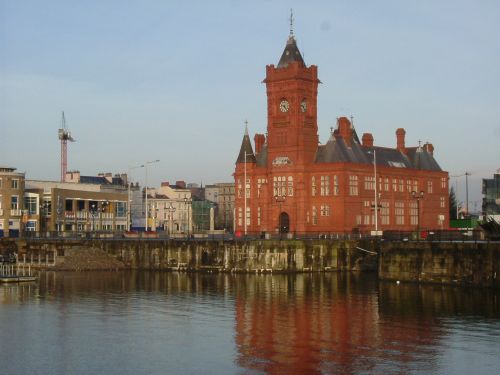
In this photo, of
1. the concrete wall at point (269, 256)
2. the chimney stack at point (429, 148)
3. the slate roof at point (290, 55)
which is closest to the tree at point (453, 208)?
the chimney stack at point (429, 148)

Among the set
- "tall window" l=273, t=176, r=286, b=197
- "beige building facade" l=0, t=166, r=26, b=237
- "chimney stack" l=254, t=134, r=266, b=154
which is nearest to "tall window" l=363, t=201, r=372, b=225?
"tall window" l=273, t=176, r=286, b=197

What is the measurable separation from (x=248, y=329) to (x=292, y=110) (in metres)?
71.6

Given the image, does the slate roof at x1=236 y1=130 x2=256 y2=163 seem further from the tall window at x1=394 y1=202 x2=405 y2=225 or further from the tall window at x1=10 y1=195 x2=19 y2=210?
the tall window at x1=10 y1=195 x2=19 y2=210

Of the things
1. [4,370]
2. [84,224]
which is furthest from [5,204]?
[4,370]

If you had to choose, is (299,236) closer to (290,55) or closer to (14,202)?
(290,55)

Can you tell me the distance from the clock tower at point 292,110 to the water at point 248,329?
1570 inches

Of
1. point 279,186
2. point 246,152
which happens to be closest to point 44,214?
point 246,152

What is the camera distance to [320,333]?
5450 cm

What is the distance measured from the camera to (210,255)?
109m

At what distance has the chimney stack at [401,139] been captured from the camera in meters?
143

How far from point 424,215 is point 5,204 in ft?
220

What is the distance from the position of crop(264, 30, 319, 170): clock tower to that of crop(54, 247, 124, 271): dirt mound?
1128 inches

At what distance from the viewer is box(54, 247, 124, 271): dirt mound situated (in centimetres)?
11388

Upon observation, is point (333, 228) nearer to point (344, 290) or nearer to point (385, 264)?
point (385, 264)
